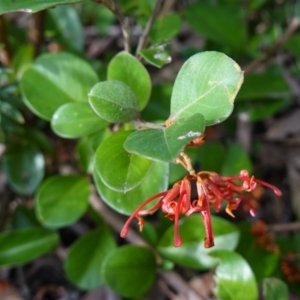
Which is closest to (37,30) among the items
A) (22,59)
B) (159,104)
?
(22,59)

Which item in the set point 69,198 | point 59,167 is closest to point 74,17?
point 59,167

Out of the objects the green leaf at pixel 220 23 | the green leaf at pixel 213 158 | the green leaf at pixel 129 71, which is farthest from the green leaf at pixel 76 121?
the green leaf at pixel 220 23

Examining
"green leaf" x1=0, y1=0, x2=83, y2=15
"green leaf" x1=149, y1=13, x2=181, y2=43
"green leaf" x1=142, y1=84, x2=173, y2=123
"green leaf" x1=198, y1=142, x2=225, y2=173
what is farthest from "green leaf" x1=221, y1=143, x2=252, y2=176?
"green leaf" x1=0, y1=0, x2=83, y2=15

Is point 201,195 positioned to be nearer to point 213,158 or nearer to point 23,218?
point 213,158

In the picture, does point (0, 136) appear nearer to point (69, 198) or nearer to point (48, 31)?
point (69, 198)

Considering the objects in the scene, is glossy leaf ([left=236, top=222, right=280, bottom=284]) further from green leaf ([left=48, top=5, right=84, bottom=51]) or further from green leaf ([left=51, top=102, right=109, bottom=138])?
green leaf ([left=48, top=5, right=84, bottom=51])

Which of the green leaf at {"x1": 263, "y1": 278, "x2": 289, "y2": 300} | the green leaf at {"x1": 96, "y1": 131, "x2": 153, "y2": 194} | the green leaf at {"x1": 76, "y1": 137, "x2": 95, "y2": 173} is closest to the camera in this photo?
the green leaf at {"x1": 96, "y1": 131, "x2": 153, "y2": 194}
